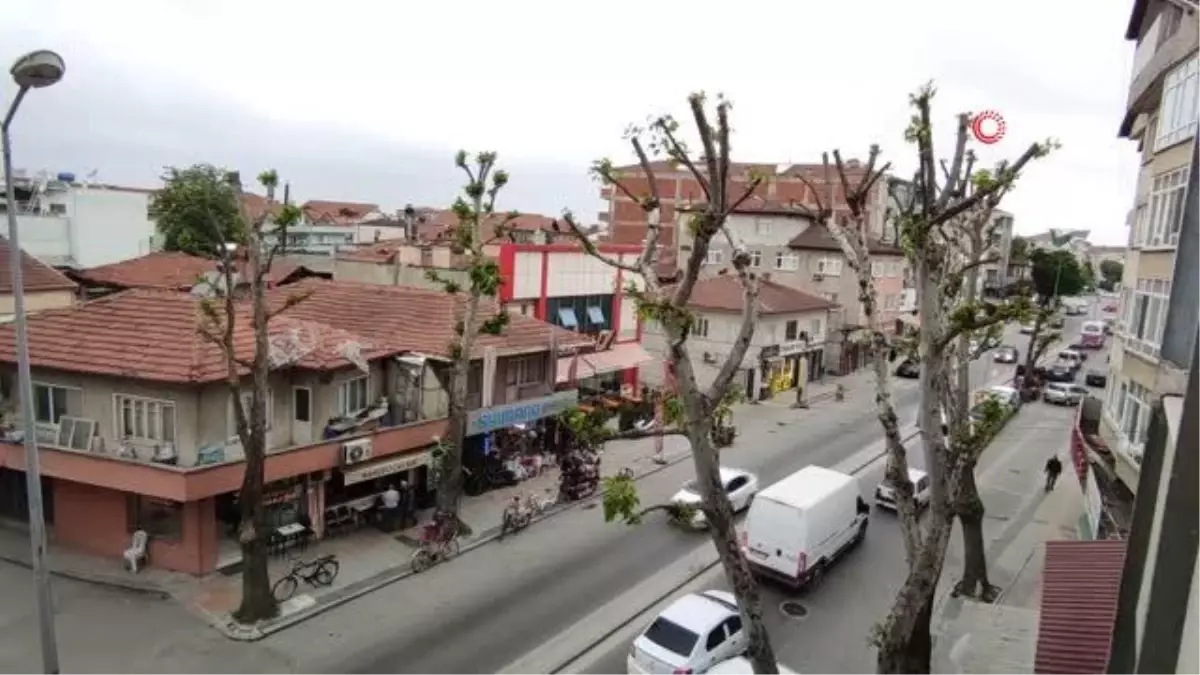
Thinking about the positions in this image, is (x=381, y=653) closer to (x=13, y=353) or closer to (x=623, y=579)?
(x=623, y=579)

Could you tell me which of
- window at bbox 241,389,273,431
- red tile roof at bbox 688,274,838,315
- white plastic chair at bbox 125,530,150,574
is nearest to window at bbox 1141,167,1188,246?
window at bbox 241,389,273,431

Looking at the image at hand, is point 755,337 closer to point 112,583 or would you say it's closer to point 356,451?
point 356,451

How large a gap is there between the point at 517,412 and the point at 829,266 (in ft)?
107

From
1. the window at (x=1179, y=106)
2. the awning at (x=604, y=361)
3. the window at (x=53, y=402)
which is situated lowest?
the awning at (x=604, y=361)

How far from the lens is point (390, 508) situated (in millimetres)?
22094

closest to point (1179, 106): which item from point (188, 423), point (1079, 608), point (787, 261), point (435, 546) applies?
point (1079, 608)

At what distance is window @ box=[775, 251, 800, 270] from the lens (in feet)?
175

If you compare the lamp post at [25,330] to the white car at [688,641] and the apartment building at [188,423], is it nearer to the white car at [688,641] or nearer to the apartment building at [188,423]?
the apartment building at [188,423]

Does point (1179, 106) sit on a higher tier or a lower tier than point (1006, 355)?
higher

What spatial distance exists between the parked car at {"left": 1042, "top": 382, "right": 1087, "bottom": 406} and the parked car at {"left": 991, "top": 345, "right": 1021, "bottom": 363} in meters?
13.3

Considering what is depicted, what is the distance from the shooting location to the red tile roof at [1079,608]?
9.91m

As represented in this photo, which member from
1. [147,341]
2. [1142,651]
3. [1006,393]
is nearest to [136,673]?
[147,341]

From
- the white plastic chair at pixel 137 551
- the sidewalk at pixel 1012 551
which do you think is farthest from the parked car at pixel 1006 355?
the white plastic chair at pixel 137 551

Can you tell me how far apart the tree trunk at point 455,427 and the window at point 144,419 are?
645cm
